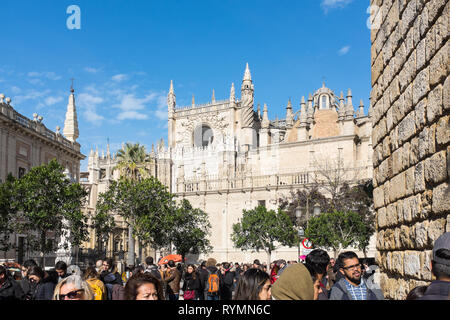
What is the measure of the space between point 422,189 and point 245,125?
52.4m

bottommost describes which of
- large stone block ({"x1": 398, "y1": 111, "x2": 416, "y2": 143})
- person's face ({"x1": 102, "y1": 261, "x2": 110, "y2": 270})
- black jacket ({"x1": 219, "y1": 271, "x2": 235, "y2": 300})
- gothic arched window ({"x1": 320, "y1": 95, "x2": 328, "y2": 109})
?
black jacket ({"x1": 219, "y1": 271, "x2": 235, "y2": 300})

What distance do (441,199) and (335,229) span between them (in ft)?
90.3

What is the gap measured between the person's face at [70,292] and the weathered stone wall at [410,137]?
329cm

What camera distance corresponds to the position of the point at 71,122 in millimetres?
40000

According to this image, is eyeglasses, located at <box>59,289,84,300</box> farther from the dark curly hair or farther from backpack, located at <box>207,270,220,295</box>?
backpack, located at <box>207,270,220,295</box>

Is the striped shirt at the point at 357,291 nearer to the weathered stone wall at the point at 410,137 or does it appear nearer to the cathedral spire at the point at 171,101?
the weathered stone wall at the point at 410,137

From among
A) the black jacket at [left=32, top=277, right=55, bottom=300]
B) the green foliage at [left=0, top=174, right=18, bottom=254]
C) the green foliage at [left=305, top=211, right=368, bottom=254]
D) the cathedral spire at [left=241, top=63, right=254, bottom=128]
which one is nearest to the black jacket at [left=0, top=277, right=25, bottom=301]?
the black jacket at [left=32, top=277, right=55, bottom=300]

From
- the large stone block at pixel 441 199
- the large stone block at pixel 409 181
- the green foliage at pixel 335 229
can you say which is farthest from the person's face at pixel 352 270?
the green foliage at pixel 335 229

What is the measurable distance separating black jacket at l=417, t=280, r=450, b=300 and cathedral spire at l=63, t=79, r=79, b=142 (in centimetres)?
3942

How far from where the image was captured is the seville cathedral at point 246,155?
44.8 meters

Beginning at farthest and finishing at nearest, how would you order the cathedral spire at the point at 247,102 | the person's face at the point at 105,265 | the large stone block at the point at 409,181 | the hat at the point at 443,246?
the cathedral spire at the point at 247,102 → the person's face at the point at 105,265 → the large stone block at the point at 409,181 → the hat at the point at 443,246

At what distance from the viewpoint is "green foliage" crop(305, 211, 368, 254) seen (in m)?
30.4

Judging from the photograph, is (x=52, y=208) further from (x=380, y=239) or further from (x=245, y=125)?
(x=245, y=125)
